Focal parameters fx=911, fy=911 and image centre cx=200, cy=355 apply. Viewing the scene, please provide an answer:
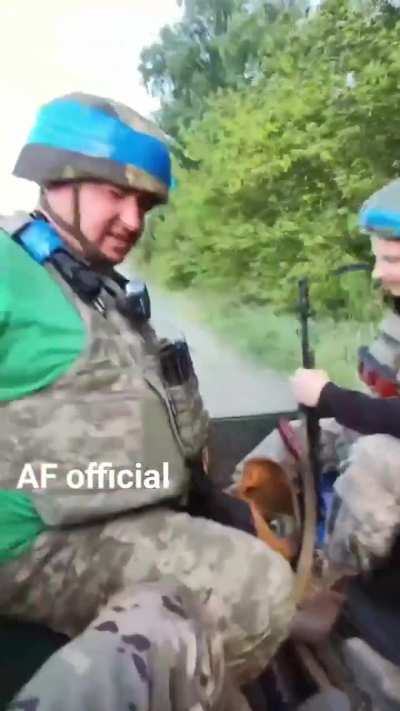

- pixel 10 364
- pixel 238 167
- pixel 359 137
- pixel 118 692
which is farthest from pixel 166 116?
pixel 118 692

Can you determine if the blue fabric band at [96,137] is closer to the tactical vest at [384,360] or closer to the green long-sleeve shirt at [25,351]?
the green long-sleeve shirt at [25,351]

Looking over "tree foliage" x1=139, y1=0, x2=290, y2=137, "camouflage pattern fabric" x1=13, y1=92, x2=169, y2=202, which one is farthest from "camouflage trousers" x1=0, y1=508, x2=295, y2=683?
"tree foliage" x1=139, y1=0, x2=290, y2=137

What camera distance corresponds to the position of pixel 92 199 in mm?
657

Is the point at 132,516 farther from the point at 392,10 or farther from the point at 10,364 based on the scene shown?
the point at 392,10

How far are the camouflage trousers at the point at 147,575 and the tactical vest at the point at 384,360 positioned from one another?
21 centimetres

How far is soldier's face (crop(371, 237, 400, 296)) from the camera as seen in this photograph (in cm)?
78

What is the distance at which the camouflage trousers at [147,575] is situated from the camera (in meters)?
0.62

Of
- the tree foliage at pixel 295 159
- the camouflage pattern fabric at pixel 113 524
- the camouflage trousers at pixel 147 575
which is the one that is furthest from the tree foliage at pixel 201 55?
the camouflage trousers at pixel 147 575

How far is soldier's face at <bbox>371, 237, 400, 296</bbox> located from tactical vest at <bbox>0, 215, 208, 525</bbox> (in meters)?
0.25

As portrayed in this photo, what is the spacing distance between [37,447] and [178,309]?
206 millimetres

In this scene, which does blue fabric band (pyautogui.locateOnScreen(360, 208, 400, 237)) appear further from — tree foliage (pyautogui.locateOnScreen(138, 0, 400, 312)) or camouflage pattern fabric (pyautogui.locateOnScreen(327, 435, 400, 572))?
camouflage pattern fabric (pyautogui.locateOnScreen(327, 435, 400, 572))

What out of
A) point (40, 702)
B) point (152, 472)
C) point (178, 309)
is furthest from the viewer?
point (178, 309)

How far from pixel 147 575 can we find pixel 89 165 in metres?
0.29

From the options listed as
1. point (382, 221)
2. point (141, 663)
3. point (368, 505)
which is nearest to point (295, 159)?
point (382, 221)
